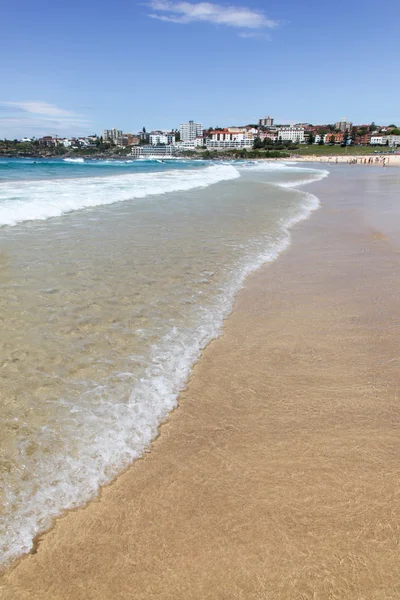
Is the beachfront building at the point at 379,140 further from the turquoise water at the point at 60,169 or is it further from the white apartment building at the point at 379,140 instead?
the turquoise water at the point at 60,169

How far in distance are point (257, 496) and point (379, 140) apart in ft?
703

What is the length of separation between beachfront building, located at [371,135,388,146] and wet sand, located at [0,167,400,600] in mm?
210830

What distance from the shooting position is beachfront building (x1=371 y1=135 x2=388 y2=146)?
184 meters

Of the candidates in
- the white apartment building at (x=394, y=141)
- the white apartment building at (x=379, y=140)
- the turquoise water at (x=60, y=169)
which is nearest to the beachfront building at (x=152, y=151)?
the white apartment building at (x=379, y=140)

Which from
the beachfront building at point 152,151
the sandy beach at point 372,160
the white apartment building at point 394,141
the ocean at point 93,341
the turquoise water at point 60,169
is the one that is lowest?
the ocean at point 93,341

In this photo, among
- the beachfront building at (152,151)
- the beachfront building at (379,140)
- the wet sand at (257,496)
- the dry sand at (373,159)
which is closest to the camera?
the wet sand at (257,496)

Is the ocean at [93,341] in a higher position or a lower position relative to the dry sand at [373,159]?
lower

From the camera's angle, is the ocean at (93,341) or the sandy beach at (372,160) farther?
the sandy beach at (372,160)

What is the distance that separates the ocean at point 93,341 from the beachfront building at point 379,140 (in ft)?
672

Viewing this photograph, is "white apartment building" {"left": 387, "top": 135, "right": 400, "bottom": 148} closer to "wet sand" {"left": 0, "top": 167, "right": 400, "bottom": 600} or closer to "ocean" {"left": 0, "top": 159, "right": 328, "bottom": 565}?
"ocean" {"left": 0, "top": 159, "right": 328, "bottom": 565}

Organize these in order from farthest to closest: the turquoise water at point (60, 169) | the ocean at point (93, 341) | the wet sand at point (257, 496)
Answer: the turquoise water at point (60, 169) → the ocean at point (93, 341) → the wet sand at point (257, 496)

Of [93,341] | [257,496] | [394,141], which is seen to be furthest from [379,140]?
[257,496]

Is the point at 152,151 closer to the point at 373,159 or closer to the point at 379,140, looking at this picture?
the point at 379,140

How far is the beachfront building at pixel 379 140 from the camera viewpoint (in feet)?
603
